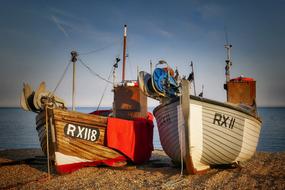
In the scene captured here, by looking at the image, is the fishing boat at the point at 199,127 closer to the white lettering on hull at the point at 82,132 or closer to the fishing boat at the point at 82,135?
the fishing boat at the point at 82,135

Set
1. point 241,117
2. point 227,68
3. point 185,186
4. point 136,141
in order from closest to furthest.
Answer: point 185,186 < point 241,117 < point 136,141 < point 227,68

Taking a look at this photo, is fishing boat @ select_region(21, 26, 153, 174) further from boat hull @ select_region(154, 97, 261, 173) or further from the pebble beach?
boat hull @ select_region(154, 97, 261, 173)

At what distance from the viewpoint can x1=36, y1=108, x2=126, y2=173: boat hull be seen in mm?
9094

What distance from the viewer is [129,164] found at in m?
10.9

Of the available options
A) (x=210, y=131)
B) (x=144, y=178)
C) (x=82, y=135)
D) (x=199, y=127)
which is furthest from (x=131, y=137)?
(x=210, y=131)

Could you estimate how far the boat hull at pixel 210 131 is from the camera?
26.7ft

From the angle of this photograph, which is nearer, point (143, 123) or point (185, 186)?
point (185, 186)

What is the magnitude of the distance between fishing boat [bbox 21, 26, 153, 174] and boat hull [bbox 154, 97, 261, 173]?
1.89 meters

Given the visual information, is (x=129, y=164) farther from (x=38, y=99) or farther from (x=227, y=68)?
(x=227, y=68)

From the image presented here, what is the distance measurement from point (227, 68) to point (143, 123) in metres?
4.83

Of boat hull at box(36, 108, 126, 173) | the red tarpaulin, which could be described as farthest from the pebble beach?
the red tarpaulin

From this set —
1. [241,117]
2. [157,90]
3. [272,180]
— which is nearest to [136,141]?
[157,90]

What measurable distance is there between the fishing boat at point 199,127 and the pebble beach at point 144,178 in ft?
2.05

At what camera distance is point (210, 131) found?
26.9 feet
